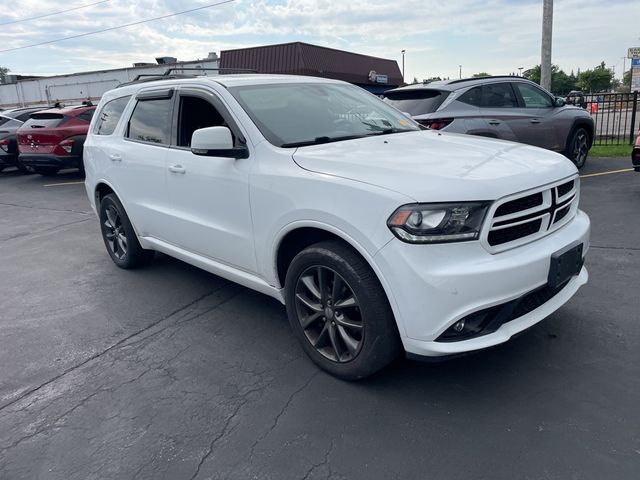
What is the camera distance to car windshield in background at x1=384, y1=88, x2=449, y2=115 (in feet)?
25.4

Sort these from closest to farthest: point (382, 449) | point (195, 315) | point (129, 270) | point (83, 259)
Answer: point (382, 449) → point (195, 315) → point (129, 270) → point (83, 259)

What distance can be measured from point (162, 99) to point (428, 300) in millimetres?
3135

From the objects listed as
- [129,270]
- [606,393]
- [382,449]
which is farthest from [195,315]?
[606,393]

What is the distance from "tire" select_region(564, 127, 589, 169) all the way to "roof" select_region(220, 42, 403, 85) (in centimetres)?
1842

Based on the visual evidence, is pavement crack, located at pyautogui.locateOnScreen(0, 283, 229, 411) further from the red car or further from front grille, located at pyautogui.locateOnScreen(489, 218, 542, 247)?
the red car

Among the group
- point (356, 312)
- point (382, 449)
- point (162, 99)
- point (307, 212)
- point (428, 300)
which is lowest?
point (382, 449)

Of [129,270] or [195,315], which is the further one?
[129,270]

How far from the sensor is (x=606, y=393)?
285cm

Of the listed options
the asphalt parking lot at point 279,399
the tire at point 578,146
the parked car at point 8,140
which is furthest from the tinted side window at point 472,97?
the parked car at point 8,140

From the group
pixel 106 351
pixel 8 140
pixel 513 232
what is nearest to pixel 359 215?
pixel 513 232

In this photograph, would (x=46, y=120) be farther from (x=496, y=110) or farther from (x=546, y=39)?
(x=546, y=39)

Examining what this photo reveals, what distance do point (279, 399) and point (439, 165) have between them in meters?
1.61

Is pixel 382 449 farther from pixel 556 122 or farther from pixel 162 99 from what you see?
pixel 556 122

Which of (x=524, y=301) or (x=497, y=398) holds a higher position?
(x=524, y=301)
